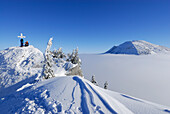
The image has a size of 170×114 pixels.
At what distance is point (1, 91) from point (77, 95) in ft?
44.8

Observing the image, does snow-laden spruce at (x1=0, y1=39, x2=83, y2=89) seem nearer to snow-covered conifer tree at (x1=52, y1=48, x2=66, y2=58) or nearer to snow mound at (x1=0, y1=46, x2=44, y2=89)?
snow mound at (x1=0, y1=46, x2=44, y2=89)

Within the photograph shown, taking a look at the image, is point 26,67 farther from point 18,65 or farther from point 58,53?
point 58,53

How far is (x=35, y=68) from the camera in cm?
1486

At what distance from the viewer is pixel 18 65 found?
14.2 metres

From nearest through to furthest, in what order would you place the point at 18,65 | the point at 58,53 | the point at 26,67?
1. the point at 18,65
2. the point at 26,67
3. the point at 58,53

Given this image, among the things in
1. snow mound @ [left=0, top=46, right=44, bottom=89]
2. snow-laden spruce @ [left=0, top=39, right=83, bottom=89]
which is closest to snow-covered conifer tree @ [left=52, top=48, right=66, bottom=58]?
snow-laden spruce @ [left=0, top=39, right=83, bottom=89]

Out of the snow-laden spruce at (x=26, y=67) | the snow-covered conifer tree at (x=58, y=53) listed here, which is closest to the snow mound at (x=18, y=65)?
the snow-laden spruce at (x=26, y=67)

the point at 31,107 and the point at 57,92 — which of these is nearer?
the point at 31,107

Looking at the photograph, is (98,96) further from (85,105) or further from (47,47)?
(47,47)

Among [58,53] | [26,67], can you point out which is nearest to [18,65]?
[26,67]

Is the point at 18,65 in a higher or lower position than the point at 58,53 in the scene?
lower

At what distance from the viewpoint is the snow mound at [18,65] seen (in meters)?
12.4

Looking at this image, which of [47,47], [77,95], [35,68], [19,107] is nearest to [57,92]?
[77,95]

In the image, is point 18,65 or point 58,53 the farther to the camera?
point 58,53
